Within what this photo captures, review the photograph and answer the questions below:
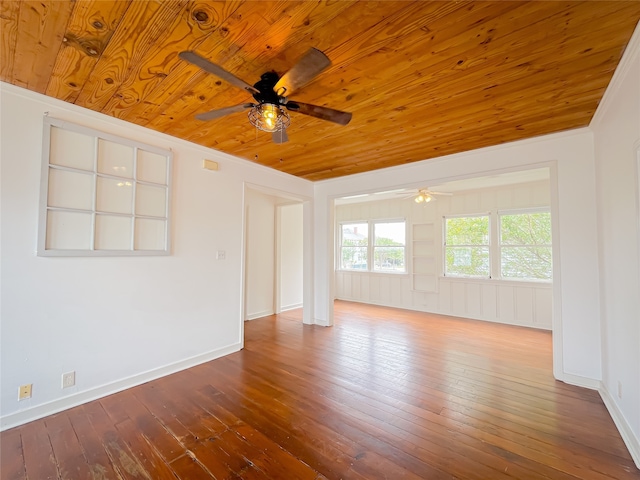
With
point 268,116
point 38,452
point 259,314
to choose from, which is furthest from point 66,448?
point 259,314

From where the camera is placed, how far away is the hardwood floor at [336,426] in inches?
65.2

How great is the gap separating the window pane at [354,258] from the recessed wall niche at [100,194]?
5.09 metres

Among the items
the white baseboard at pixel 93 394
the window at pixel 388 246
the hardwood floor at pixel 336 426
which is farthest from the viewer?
the window at pixel 388 246

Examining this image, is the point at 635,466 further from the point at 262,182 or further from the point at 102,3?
the point at 262,182

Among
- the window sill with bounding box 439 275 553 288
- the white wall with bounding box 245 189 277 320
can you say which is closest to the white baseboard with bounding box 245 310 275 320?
the white wall with bounding box 245 189 277 320

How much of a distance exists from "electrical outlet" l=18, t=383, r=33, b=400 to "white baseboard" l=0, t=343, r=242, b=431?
4.0 inches

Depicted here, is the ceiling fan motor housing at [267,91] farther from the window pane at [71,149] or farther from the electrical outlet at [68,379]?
the electrical outlet at [68,379]

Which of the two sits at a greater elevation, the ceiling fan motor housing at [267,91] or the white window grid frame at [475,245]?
the ceiling fan motor housing at [267,91]

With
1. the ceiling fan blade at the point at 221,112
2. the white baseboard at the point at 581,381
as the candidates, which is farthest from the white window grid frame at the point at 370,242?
the ceiling fan blade at the point at 221,112

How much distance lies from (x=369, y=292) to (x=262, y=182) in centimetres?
417

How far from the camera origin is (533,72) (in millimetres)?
1848

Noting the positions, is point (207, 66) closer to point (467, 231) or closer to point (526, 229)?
point (467, 231)

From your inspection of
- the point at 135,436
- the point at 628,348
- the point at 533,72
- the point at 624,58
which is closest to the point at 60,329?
the point at 135,436

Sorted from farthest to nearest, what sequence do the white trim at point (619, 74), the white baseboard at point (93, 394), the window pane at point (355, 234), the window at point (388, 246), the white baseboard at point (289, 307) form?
the window pane at point (355, 234) < the window at point (388, 246) < the white baseboard at point (289, 307) < the white baseboard at point (93, 394) < the white trim at point (619, 74)
